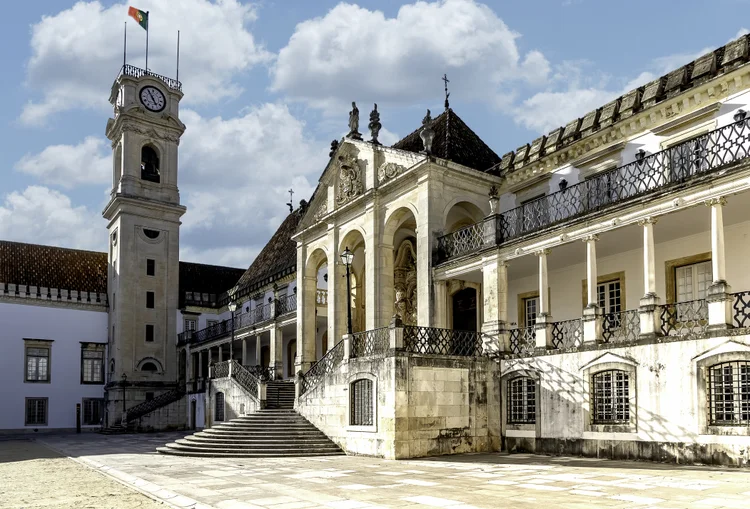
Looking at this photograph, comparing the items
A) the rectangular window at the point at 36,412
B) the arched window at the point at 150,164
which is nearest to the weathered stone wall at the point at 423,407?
the rectangular window at the point at 36,412

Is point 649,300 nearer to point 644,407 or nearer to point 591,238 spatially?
point 644,407

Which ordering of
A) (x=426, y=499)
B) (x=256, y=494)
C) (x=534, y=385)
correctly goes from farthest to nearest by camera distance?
(x=534, y=385) → (x=256, y=494) → (x=426, y=499)

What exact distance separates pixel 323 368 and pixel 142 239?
2543 cm

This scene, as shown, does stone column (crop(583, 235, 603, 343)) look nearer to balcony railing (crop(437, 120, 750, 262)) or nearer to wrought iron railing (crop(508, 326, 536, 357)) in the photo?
balcony railing (crop(437, 120, 750, 262))

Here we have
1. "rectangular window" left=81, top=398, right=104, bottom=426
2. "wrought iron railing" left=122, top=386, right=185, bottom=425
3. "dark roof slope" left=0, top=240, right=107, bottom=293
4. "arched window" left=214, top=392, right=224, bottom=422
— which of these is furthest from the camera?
"dark roof slope" left=0, top=240, right=107, bottom=293

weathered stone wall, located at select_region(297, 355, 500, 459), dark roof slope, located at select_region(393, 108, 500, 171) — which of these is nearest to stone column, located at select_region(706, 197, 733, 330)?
weathered stone wall, located at select_region(297, 355, 500, 459)

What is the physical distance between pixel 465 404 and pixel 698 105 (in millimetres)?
9397

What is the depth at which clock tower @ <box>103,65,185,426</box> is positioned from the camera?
142ft

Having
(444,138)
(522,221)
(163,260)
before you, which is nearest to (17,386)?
(163,260)

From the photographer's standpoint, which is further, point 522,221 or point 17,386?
point 17,386

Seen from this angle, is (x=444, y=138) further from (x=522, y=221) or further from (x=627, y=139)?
(x=627, y=139)

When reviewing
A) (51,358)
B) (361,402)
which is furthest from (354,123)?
(51,358)

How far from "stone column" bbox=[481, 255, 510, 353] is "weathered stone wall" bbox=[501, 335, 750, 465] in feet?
3.26

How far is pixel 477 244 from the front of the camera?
21641 millimetres
